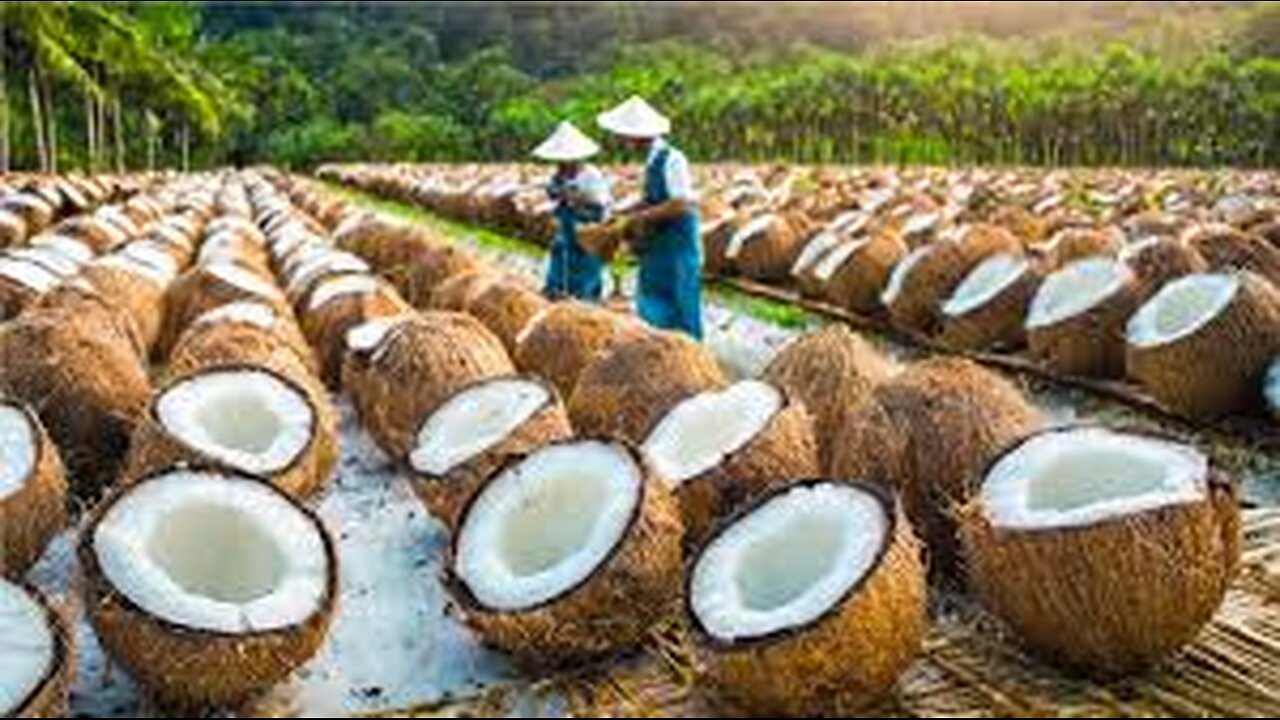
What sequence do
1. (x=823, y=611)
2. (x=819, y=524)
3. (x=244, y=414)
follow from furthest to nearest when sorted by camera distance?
(x=244, y=414)
(x=819, y=524)
(x=823, y=611)

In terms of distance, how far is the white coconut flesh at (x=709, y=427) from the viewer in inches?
241

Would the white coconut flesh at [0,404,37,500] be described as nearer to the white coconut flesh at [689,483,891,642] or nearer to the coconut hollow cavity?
the coconut hollow cavity

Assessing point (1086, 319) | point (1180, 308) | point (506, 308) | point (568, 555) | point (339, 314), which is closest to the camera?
point (568, 555)

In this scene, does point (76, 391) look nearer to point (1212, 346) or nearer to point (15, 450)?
point (15, 450)

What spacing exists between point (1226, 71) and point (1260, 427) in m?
38.9

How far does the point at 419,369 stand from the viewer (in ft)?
25.2

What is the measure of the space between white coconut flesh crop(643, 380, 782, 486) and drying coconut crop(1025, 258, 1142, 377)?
3.73 metres

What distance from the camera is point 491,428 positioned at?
662 centimetres

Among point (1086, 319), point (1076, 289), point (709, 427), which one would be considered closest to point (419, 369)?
point (709, 427)

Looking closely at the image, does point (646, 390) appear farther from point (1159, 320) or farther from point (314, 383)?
point (1159, 320)

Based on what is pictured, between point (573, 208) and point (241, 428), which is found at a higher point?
point (241, 428)

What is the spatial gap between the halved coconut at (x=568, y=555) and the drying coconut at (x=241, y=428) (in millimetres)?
1306

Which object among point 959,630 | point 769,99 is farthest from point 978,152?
point 959,630

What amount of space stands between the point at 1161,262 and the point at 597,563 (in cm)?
562
